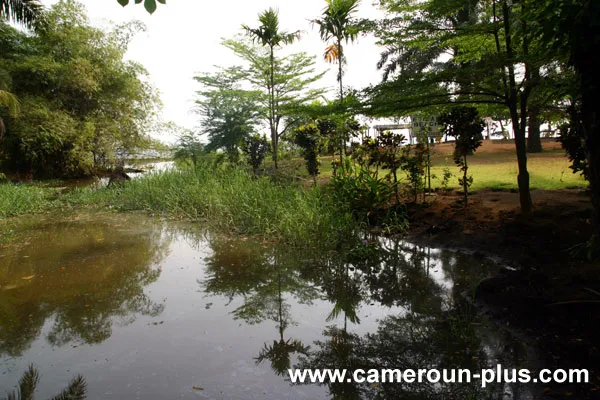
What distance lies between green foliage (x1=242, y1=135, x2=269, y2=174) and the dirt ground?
7.63 meters

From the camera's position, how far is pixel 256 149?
46.8ft

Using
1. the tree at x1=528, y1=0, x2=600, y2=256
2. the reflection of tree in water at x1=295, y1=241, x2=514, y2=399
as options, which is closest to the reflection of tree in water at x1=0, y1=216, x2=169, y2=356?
the reflection of tree in water at x1=295, y1=241, x2=514, y2=399

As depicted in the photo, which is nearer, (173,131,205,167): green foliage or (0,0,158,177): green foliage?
(0,0,158,177): green foliage

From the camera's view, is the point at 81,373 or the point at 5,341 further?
the point at 5,341

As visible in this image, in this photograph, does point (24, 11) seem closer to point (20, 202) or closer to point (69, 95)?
point (20, 202)

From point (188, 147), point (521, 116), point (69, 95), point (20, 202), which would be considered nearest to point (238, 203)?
point (521, 116)

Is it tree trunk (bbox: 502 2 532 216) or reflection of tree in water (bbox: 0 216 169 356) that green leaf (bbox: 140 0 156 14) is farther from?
tree trunk (bbox: 502 2 532 216)

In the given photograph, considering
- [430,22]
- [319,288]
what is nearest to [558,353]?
[319,288]

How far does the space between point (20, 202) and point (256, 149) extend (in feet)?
24.8

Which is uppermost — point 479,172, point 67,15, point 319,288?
point 67,15

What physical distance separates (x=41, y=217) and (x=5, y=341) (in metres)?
8.30

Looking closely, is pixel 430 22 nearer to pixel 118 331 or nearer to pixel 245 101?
pixel 118 331

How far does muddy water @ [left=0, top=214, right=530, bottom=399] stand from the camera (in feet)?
9.27

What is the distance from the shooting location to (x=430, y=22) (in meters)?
6.48
